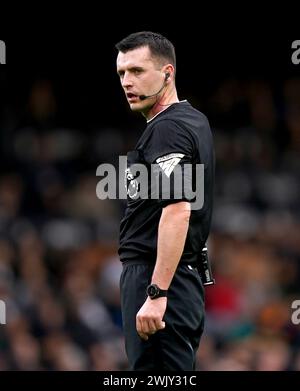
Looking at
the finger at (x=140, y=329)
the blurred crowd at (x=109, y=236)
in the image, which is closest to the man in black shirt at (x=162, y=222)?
the finger at (x=140, y=329)

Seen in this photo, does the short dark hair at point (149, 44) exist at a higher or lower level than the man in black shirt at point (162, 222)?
higher

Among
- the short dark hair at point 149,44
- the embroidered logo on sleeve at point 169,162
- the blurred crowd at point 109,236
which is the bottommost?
the blurred crowd at point 109,236

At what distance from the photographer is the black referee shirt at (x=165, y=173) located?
448 centimetres

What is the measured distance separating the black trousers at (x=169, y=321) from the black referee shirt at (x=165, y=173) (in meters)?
0.08

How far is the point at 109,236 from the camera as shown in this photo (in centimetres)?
1166

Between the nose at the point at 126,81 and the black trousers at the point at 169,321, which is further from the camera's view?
the nose at the point at 126,81

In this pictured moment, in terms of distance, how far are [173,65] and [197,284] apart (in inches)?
39.9

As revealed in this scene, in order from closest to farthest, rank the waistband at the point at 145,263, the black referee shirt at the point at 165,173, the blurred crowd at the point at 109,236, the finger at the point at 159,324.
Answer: the finger at the point at 159,324 → the black referee shirt at the point at 165,173 → the waistband at the point at 145,263 → the blurred crowd at the point at 109,236

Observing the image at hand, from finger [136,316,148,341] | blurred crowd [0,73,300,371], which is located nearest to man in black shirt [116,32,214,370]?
finger [136,316,148,341]

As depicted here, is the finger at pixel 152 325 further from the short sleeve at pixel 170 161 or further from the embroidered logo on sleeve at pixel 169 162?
the embroidered logo on sleeve at pixel 169 162

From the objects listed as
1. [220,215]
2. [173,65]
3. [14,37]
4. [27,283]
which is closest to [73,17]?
[14,37]

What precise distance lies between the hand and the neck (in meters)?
0.90

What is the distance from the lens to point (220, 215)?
1230cm

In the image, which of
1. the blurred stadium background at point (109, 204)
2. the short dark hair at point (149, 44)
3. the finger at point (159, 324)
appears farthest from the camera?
the blurred stadium background at point (109, 204)
